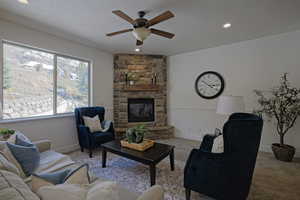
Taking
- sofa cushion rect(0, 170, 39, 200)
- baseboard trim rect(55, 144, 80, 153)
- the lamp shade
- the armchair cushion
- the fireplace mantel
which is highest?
the fireplace mantel

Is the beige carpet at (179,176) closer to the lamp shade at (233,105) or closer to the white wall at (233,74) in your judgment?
the white wall at (233,74)

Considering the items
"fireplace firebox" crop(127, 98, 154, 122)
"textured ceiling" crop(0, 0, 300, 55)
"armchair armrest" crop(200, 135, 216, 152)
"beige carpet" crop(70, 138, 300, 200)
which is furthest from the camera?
"fireplace firebox" crop(127, 98, 154, 122)

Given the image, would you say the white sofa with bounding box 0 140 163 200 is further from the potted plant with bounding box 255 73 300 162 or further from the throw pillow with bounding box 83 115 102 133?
the potted plant with bounding box 255 73 300 162

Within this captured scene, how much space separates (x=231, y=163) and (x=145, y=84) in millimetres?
A: 3372

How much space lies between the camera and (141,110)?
14.8 feet

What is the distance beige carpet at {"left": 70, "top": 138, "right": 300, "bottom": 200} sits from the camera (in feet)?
6.04

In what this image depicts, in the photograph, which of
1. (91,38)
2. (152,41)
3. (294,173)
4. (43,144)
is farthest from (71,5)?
(294,173)

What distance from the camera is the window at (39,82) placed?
8.34 ft

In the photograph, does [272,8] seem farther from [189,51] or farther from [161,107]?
[161,107]

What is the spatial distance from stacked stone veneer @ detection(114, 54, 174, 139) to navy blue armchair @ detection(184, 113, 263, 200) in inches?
105

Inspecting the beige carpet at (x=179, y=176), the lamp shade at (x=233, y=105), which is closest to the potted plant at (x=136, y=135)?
the beige carpet at (x=179, y=176)

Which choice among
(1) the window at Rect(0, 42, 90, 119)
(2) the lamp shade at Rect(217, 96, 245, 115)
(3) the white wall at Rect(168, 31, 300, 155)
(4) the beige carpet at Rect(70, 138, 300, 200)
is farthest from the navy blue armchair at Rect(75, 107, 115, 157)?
(2) the lamp shade at Rect(217, 96, 245, 115)

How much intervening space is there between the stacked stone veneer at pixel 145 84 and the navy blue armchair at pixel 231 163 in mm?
2674

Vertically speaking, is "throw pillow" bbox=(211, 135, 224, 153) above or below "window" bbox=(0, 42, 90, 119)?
below
